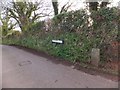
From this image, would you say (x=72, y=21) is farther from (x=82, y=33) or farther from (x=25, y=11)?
(x=25, y=11)

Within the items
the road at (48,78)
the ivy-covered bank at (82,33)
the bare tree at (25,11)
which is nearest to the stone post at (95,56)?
the ivy-covered bank at (82,33)

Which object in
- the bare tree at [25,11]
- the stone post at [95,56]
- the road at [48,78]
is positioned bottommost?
the road at [48,78]

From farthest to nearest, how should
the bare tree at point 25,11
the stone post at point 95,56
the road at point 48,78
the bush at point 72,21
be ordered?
1. the bare tree at point 25,11
2. the bush at point 72,21
3. the stone post at point 95,56
4. the road at point 48,78

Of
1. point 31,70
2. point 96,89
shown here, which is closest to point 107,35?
point 96,89

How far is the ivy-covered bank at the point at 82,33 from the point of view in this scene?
692 centimetres

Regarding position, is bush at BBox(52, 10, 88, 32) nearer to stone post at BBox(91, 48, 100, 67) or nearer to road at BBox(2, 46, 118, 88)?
stone post at BBox(91, 48, 100, 67)

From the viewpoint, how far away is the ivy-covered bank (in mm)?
6918

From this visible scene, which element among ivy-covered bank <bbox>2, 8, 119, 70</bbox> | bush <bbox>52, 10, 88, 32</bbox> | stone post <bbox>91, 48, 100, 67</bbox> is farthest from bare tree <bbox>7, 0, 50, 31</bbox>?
stone post <bbox>91, 48, 100, 67</bbox>

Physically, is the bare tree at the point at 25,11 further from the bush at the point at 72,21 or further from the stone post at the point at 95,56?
the stone post at the point at 95,56

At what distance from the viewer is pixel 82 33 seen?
8062 millimetres

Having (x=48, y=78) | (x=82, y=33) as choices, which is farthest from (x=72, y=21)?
(x=48, y=78)

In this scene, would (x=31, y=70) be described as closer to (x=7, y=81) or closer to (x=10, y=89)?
(x=7, y=81)

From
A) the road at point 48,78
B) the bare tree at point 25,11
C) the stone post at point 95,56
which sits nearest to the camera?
the road at point 48,78

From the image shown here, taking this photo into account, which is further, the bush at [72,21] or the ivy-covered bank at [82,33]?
the bush at [72,21]
